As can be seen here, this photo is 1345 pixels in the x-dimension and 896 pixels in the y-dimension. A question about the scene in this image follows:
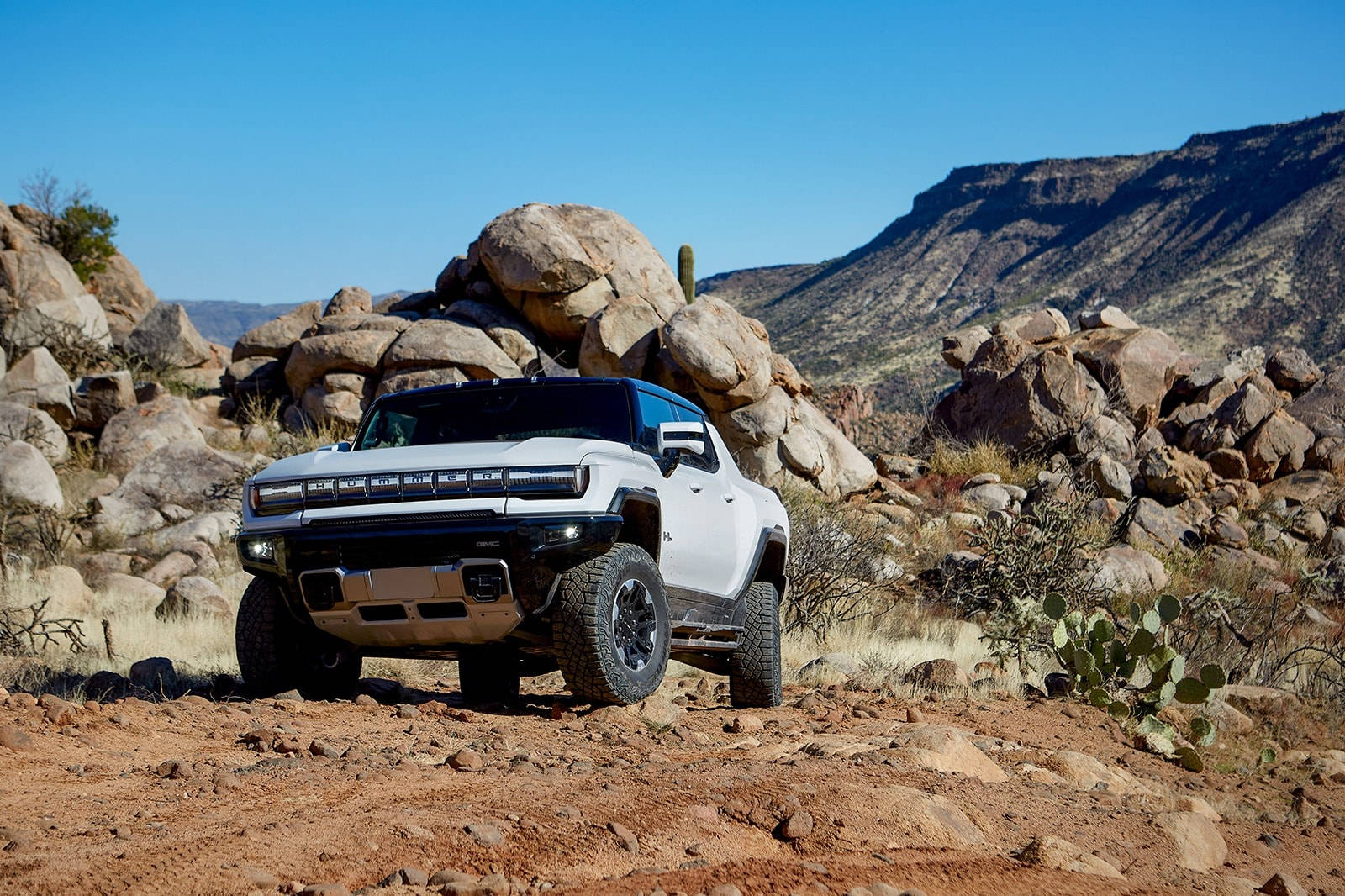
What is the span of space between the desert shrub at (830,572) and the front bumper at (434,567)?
22.8 ft

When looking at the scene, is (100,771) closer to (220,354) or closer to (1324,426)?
(1324,426)

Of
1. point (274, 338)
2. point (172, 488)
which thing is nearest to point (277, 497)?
point (172, 488)

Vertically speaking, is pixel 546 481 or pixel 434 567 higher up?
pixel 546 481

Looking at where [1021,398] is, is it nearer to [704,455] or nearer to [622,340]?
[622,340]

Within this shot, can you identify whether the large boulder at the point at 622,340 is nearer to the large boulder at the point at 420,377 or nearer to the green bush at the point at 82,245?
the large boulder at the point at 420,377

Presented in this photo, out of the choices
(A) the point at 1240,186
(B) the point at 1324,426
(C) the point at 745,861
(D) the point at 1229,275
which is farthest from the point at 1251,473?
(A) the point at 1240,186

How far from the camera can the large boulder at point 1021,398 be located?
2530 cm

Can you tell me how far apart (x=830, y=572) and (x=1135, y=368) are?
46.5 feet

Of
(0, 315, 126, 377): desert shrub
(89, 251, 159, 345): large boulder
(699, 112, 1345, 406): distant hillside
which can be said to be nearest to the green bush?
(89, 251, 159, 345): large boulder

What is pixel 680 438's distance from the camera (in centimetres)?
722

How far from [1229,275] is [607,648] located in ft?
253

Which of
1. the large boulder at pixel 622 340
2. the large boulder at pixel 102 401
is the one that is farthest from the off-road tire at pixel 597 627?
the large boulder at pixel 102 401

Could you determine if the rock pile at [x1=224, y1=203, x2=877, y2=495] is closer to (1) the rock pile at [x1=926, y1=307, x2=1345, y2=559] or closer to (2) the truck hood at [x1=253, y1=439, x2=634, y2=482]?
→ (1) the rock pile at [x1=926, y1=307, x2=1345, y2=559]

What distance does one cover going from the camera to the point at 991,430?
26.3m
